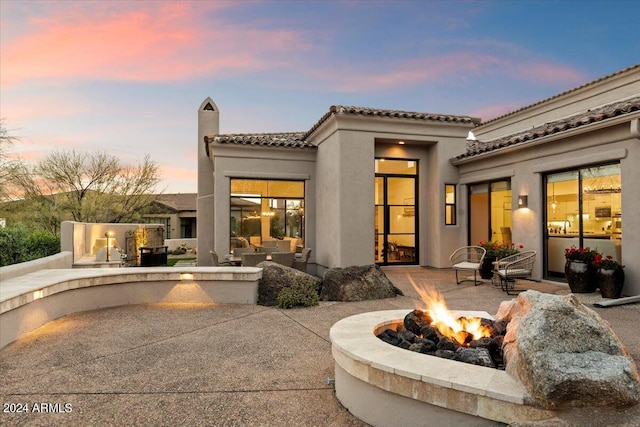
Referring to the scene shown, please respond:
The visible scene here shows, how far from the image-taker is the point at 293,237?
41.8 ft

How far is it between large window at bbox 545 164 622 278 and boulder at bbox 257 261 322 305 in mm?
5821

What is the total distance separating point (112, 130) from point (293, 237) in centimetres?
1500

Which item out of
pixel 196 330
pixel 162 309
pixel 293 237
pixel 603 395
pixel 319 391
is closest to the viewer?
pixel 603 395

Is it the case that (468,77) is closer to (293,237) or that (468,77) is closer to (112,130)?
(293,237)

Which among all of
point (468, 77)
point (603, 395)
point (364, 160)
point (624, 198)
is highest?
point (468, 77)

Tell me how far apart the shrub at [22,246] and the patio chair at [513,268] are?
438 inches

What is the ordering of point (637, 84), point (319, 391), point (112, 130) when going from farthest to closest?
point (112, 130), point (637, 84), point (319, 391)

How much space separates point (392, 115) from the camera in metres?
11.1

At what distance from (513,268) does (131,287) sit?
26.0 feet

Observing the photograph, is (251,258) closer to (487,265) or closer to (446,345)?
(487,265)

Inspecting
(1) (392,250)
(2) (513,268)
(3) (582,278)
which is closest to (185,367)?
(2) (513,268)

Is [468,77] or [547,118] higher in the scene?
[468,77]

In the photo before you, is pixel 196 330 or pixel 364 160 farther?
pixel 364 160

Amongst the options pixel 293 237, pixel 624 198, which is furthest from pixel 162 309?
pixel 624 198
